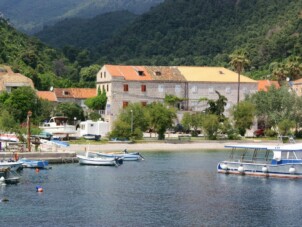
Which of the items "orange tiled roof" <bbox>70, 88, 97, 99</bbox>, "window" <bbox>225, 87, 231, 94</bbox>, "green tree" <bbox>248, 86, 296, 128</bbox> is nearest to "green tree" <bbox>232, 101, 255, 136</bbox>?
"green tree" <bbox>248, 86, 296, 128</bbox>

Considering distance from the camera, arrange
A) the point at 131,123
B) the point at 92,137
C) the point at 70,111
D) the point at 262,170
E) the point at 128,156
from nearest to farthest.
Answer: the point at 262,170 → the point at 128,156 → the point at 92,137 → the point at 131,123 → the point at 70,111

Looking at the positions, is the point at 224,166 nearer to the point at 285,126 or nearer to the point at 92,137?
the point at 92,137

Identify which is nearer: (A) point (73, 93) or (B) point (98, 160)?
(B) point (98, 160)

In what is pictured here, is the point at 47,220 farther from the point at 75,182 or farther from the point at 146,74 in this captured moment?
the point at 146,74

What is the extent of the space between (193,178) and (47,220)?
101ft

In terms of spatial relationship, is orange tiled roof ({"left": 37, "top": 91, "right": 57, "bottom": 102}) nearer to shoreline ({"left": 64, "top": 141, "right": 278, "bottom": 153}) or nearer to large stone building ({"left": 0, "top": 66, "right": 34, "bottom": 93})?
large stone building ({"left": 0, "top": 66, "right": 34, "bottom": 93})

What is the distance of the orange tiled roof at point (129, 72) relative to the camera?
150 metres

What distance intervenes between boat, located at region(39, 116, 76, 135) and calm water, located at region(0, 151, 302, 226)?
105 ft

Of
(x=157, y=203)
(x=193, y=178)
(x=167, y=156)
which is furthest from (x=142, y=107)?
(x=157, y=203)

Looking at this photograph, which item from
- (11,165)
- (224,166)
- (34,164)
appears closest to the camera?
(11,165)

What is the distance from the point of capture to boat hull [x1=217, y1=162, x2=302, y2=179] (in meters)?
89.9

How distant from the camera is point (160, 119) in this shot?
135 meters

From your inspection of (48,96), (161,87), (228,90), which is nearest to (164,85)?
(161,87)

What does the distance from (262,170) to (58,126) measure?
5214 centimetres
